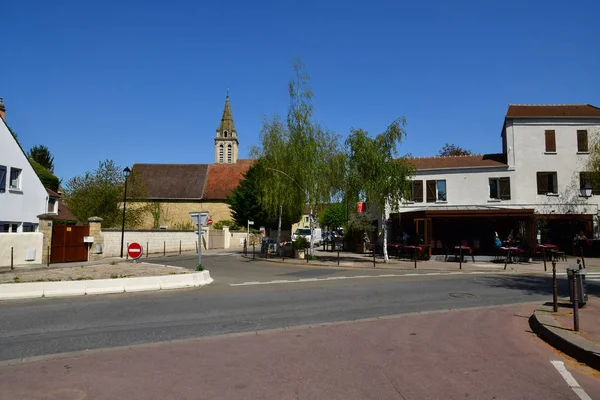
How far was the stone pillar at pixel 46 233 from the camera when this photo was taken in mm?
23031

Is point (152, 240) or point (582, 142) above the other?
point (582, 142)

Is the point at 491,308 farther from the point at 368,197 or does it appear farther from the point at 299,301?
the point at 368,197

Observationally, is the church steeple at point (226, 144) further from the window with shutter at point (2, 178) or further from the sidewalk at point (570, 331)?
the sidewalk at point (570, 331)

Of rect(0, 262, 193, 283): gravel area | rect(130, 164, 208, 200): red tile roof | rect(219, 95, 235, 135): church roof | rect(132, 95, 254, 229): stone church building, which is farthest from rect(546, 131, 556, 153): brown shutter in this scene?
rect(219, 95, 235, 135): church roof

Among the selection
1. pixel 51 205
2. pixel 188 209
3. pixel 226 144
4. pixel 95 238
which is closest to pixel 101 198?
pixel 51 205

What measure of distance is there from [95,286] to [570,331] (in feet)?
39.5

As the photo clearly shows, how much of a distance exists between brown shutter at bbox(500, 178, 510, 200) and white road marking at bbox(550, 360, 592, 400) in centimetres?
2771

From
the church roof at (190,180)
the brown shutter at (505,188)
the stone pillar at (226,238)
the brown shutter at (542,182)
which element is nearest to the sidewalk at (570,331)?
the brown shutter at (505,188)

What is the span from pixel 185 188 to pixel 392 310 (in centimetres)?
5637

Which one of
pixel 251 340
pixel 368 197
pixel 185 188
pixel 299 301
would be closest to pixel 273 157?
pixel 368 197

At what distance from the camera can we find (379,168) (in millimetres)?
24031

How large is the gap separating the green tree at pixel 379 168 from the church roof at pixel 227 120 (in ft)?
263

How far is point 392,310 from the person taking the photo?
10.4m

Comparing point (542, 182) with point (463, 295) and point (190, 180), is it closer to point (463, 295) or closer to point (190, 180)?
point (463, 295)
